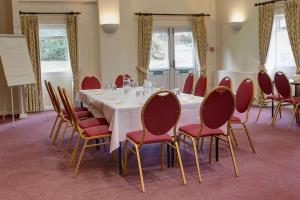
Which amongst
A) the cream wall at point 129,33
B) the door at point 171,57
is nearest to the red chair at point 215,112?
the cream wall at point 129,33

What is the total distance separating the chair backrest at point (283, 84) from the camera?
5559mm

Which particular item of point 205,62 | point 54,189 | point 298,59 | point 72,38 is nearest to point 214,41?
point 205,62

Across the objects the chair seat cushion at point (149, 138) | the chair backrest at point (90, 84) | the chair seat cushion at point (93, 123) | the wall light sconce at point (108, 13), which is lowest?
the chair seat cushion at point (149, 138)

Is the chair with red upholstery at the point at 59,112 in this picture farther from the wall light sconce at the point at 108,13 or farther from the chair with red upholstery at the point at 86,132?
the wall light sconce at the point at 108,13

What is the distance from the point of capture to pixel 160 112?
3305 millimetres

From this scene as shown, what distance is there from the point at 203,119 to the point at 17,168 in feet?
7.11

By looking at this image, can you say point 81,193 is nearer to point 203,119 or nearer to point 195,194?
point 195,194

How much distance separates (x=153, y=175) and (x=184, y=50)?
595 centimetres

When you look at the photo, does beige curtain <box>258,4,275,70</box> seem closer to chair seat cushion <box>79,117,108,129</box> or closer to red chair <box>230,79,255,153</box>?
red chair <box>230,79,255,153</box>

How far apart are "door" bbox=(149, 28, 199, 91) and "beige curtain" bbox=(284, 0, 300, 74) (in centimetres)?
275

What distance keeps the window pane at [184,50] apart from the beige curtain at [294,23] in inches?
109

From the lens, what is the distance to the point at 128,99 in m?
4.27

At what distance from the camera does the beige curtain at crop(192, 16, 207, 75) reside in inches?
355

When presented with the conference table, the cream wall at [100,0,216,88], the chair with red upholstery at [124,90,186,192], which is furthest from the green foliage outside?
the chair with red upholstery at [124,90,186,192]
